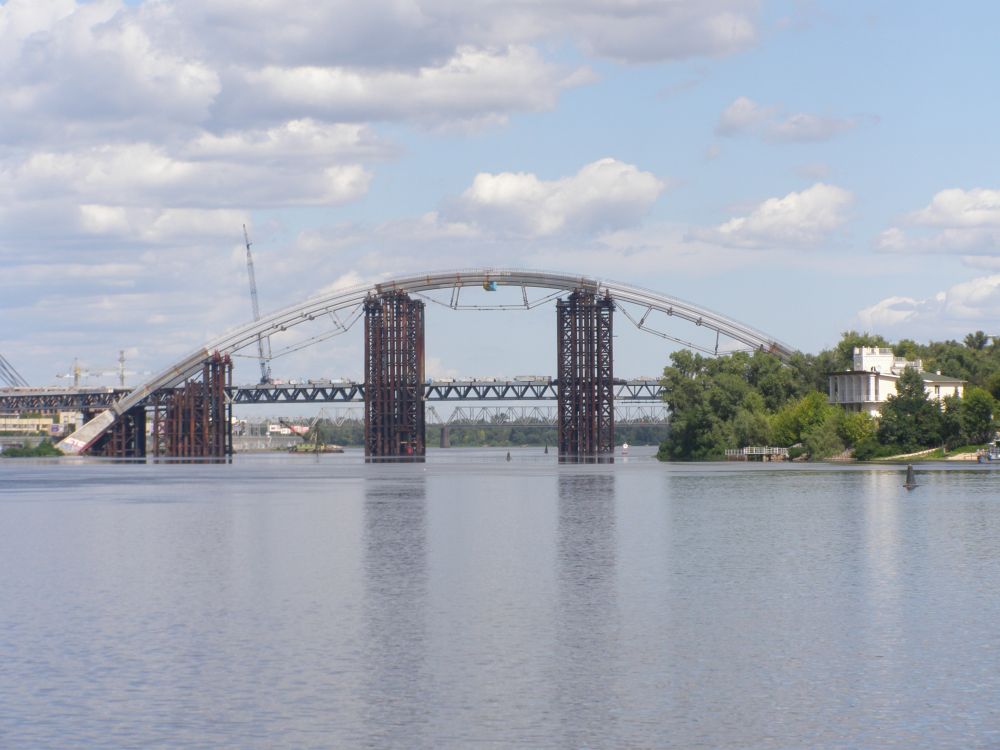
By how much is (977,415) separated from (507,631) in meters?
115

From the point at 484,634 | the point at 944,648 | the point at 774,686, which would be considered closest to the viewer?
the point at 774,686

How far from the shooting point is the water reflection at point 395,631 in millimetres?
26188

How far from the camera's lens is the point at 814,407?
16012cm

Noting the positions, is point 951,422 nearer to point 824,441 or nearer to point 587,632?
point 824,441

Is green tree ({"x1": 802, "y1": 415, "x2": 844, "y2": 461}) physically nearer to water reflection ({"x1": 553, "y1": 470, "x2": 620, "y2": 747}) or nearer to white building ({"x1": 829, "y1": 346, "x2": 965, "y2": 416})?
white building ({"x1": 829, "y1": 346, "x2": 965, "y2": 416})

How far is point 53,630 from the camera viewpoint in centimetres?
3616

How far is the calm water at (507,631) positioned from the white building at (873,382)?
298 feet

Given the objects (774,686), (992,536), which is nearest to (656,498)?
(992,536)

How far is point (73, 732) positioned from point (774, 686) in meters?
12.7

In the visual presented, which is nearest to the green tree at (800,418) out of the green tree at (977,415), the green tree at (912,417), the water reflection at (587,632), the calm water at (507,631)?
the green tree at (912,417)

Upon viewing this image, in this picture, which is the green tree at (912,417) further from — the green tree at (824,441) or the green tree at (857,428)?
the green tree at (824,441)

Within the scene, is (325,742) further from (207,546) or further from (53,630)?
(207,546)

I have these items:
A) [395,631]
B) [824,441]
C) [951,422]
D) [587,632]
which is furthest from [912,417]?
[395,631]

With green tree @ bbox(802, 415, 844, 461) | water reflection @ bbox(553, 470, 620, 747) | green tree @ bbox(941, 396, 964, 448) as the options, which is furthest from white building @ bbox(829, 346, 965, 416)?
water reflection @ bbox(553, 470, 620, 747)
